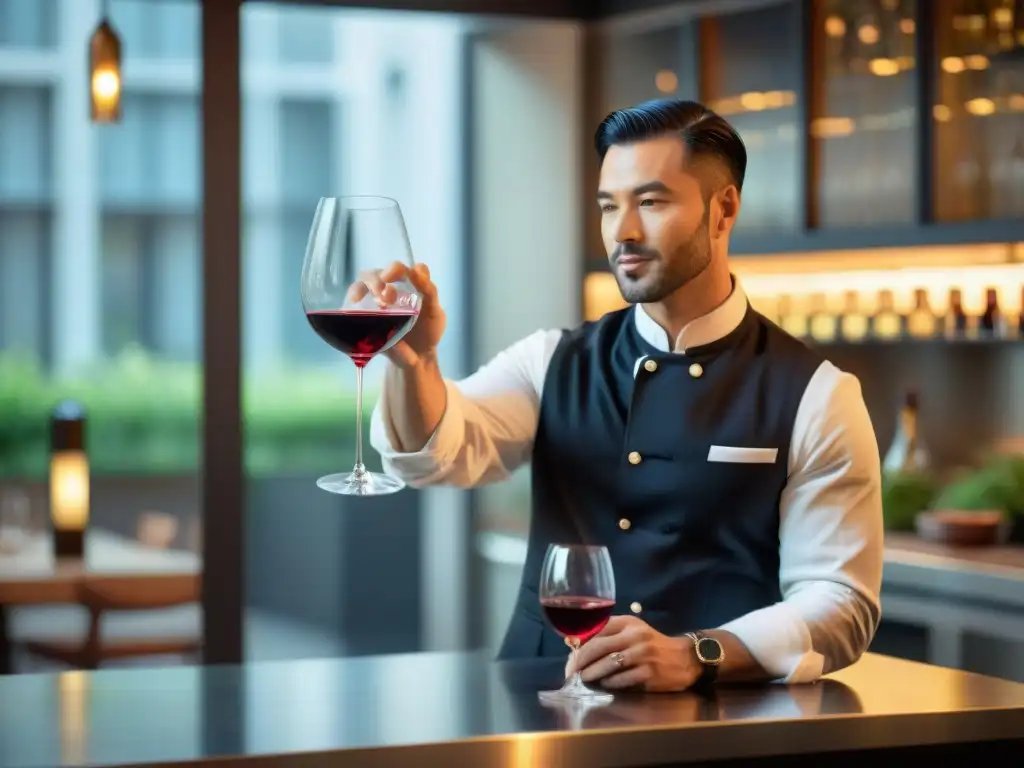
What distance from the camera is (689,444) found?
2.28 m

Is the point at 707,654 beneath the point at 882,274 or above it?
beneath

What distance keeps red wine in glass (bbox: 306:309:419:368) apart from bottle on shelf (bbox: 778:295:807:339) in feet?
10.8

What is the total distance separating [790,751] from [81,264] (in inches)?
331

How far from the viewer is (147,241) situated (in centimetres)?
960

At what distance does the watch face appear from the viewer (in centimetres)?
195

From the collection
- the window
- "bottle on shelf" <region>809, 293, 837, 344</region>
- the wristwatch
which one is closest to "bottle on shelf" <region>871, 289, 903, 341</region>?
"bottle on shelf" <region>809, 293, 837, 344</region>

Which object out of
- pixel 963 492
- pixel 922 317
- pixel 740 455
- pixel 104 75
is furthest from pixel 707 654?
pixel 922 317

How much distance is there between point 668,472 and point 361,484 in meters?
0.62

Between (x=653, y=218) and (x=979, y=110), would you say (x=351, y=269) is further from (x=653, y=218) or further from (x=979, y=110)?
(x=979, y=110)

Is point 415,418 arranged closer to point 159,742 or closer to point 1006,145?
point 159,742

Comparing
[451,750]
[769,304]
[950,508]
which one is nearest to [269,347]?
[769,304]

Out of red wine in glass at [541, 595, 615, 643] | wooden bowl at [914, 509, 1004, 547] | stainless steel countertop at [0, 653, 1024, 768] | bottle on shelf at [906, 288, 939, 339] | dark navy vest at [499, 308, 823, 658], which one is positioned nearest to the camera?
stainless steel countertop at [0, 653, 1024, 768]

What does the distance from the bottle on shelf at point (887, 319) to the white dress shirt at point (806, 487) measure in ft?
8.08

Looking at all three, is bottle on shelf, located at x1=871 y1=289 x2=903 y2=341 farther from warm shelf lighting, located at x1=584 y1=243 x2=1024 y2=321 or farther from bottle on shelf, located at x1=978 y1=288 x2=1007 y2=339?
bottle on shelf, located at x1=978 y1=288 x2=1007 y2=339
